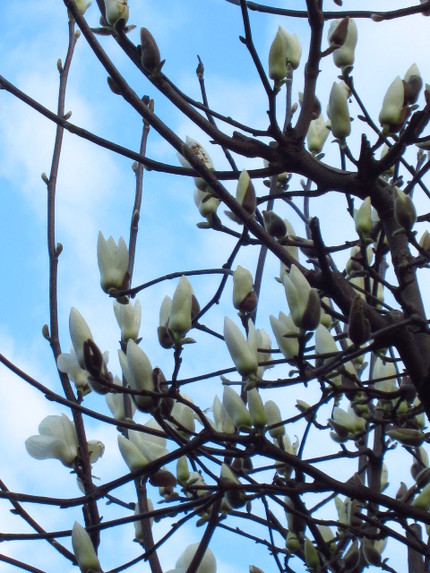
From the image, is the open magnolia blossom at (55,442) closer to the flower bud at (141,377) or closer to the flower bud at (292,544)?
the flower bud at (141,377)

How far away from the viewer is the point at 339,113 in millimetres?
1337

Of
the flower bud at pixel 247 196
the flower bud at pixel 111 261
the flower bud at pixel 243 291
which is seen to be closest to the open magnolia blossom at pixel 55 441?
the flower bud at pixel 111 261

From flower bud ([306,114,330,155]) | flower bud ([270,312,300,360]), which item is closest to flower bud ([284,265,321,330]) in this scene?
flower bud ([270,312,300,360])

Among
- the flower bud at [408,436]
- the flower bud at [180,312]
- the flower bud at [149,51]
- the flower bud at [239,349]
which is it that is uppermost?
the flower bud at [149,51]

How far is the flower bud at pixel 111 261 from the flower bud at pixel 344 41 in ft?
2.07

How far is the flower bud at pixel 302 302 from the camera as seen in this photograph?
1.02 metres

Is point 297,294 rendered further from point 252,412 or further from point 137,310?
point 137,310

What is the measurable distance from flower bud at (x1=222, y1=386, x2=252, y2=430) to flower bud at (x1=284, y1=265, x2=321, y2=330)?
5.3 inches

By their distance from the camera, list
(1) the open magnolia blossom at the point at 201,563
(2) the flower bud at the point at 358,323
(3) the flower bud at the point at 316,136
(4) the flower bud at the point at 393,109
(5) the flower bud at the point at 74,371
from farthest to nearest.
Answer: (3) the flower bud at the point at 316,136 < (4) the flower bud at the point at 393,109 < (5) the flower bud at the point at 74,371 < (1) the open magnolia blossom at the point at 201,563 < (2) the flower bud at the point at 358,323

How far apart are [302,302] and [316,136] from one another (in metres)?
0.59

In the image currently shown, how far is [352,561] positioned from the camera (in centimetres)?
135

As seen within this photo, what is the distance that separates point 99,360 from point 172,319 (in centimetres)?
12

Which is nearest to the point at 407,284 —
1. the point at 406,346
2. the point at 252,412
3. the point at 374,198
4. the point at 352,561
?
the point at 406,346

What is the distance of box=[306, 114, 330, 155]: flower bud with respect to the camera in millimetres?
1523
